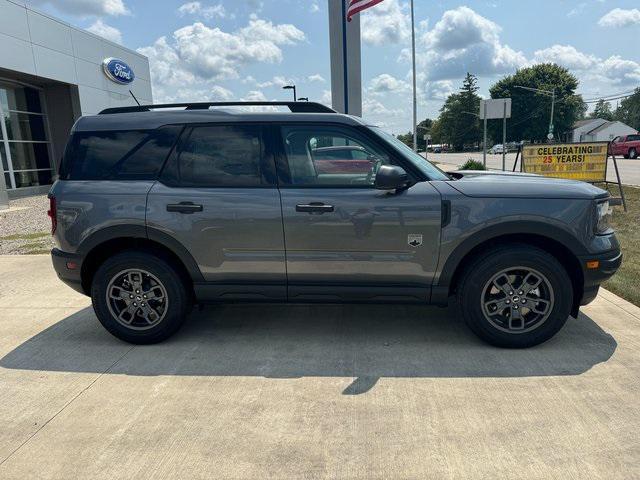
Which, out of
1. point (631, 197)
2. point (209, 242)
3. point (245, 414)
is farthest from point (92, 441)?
point (631, 197)

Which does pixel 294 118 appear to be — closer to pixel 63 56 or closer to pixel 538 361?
pixel 538 361

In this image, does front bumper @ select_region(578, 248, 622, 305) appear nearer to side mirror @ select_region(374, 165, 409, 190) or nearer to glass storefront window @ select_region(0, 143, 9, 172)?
side mirror @ select_region(374, 165, 409, 190)

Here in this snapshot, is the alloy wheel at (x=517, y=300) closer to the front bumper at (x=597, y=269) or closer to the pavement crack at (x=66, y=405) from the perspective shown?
the front bumper at (x=597, y=269)

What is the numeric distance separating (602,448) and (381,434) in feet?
3.87

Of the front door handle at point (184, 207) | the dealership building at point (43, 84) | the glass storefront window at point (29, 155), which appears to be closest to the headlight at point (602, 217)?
the front door handle at point (184, 207)

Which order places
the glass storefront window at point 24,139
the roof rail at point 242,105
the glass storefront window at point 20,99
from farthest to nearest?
the glass storefront window at point 20,99 < the glass storefront window at point 24,139 < the roof rail at point 242,105

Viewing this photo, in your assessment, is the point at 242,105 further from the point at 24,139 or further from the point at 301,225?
the point at 24,139

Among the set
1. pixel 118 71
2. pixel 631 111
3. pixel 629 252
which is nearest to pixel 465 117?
pixel 631 111

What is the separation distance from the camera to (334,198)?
357cm

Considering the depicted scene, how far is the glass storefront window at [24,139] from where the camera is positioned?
61.4 ft

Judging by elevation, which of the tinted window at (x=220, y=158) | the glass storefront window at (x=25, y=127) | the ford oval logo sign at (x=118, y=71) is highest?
the ford oval logo sign at (x=118, y=71)

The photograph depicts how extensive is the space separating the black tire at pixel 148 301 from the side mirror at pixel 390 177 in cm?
184

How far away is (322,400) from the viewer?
3.02 meters

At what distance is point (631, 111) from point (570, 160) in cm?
12108
